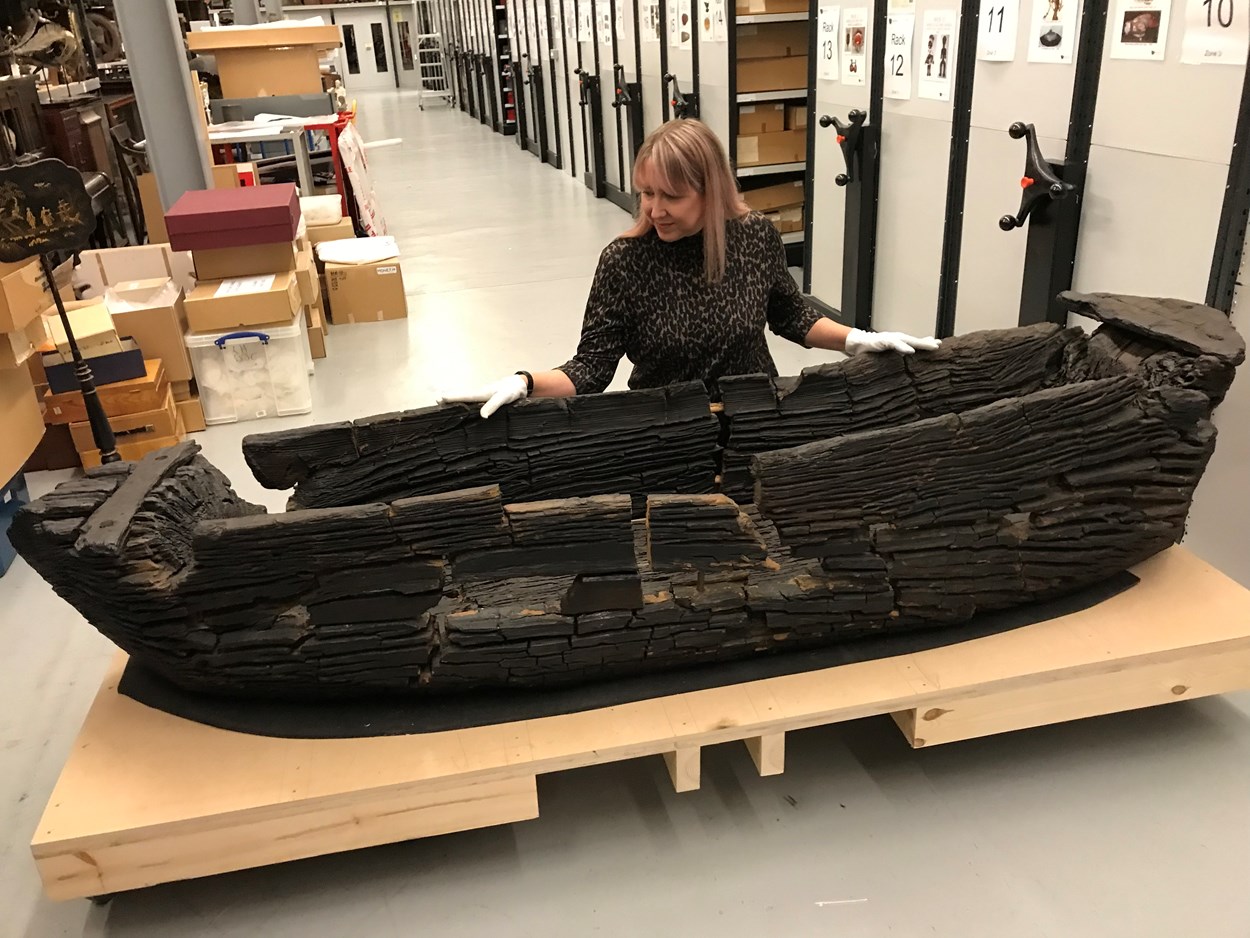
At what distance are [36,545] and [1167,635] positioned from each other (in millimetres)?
1978

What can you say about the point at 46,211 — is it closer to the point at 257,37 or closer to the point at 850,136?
the point at 850,136

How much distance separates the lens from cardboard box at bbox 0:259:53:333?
2.72 metres

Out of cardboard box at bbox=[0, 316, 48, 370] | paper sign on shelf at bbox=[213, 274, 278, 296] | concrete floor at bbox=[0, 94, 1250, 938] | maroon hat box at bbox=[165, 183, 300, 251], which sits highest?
maroon hat box at bbox=[165, 183, 300, 251]

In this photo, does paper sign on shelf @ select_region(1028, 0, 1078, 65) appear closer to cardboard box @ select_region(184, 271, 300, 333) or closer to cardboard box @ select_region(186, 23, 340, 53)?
cardboard box @ select_region(184, 271, 300, 333)

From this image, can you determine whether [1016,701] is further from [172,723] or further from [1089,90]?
[1089,90]

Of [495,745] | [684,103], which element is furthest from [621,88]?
[495,745]

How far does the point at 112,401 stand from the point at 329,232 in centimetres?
242

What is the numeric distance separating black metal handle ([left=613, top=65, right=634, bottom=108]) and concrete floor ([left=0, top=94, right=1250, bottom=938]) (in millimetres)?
5478

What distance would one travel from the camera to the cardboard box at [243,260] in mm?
3779

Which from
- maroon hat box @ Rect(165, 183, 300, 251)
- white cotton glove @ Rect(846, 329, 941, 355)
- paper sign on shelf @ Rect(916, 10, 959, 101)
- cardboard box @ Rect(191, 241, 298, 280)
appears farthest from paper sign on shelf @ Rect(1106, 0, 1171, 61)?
cardboard box @ Rect(191, 241, 298, 280)

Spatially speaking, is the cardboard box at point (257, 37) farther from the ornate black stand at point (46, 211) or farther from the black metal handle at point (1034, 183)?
the black metal handle at point (1034, 183)

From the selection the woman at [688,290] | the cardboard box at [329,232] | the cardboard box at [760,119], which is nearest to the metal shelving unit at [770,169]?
the cardboard box at [760,119]

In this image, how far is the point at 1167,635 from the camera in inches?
68.4

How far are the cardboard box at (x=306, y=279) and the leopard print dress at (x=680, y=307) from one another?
252 cm
